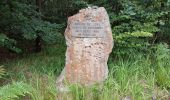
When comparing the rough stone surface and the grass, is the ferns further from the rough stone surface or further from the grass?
the rough stone surface

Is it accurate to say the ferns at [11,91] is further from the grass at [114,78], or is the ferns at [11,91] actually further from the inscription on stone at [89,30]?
the inscription on stone at [89,30]

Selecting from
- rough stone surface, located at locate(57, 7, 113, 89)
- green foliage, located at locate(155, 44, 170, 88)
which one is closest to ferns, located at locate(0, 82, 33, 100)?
rough stone surface, located at locate(57, 7, 113, 89)

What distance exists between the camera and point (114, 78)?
6.00 meters

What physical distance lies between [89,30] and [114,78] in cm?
95

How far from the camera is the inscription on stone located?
582 cm

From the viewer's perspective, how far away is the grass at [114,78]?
5285mm

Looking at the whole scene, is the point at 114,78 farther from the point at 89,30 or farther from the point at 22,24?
the point at 22,24

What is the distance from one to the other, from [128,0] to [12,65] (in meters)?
2.76

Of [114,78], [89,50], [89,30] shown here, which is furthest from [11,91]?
[114,78]

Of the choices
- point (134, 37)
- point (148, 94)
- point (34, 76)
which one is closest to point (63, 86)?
point (34, 76)

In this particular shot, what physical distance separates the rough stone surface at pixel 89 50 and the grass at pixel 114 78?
261 millimetres

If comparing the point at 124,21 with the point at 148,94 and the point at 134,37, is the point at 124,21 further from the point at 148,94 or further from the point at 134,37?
the point at 148,94

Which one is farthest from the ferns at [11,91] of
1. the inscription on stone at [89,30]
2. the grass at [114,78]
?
the inscription on stone at [89,30]

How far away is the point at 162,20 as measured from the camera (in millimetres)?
7266
